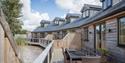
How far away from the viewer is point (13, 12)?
78.5 feet

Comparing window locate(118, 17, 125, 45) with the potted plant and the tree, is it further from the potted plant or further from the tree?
the tree

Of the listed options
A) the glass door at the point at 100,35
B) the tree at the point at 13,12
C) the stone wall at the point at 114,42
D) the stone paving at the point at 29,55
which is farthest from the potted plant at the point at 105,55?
the tree at the point at 13,12

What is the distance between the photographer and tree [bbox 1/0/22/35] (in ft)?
76.5

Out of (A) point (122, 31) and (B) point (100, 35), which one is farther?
(B) point (100, 35)

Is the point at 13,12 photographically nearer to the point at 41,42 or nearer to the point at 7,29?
the point at 41,42

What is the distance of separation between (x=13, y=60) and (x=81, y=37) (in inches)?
616

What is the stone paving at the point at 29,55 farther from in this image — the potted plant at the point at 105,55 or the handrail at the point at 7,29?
the handrail at the point at 7,29

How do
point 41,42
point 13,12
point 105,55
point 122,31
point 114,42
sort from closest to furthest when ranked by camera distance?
1. point 122,31
2. point 114,42
3. point 105,55
4. point 13,12
5. point 41,42

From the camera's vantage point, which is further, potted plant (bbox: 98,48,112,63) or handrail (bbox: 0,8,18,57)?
potted plant (bbox: 98,48,112,63)

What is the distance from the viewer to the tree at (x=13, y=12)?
23.3 meters

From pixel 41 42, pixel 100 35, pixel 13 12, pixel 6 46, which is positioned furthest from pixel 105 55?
pixel 13 12

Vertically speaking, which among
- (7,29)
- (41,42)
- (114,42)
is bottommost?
(41,42)

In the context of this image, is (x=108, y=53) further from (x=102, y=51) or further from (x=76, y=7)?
(x=76, y=7)

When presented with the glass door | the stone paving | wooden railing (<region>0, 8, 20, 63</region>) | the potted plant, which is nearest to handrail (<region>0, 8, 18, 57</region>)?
wooden railing (<region>0, 8, 20, 63</region>)
